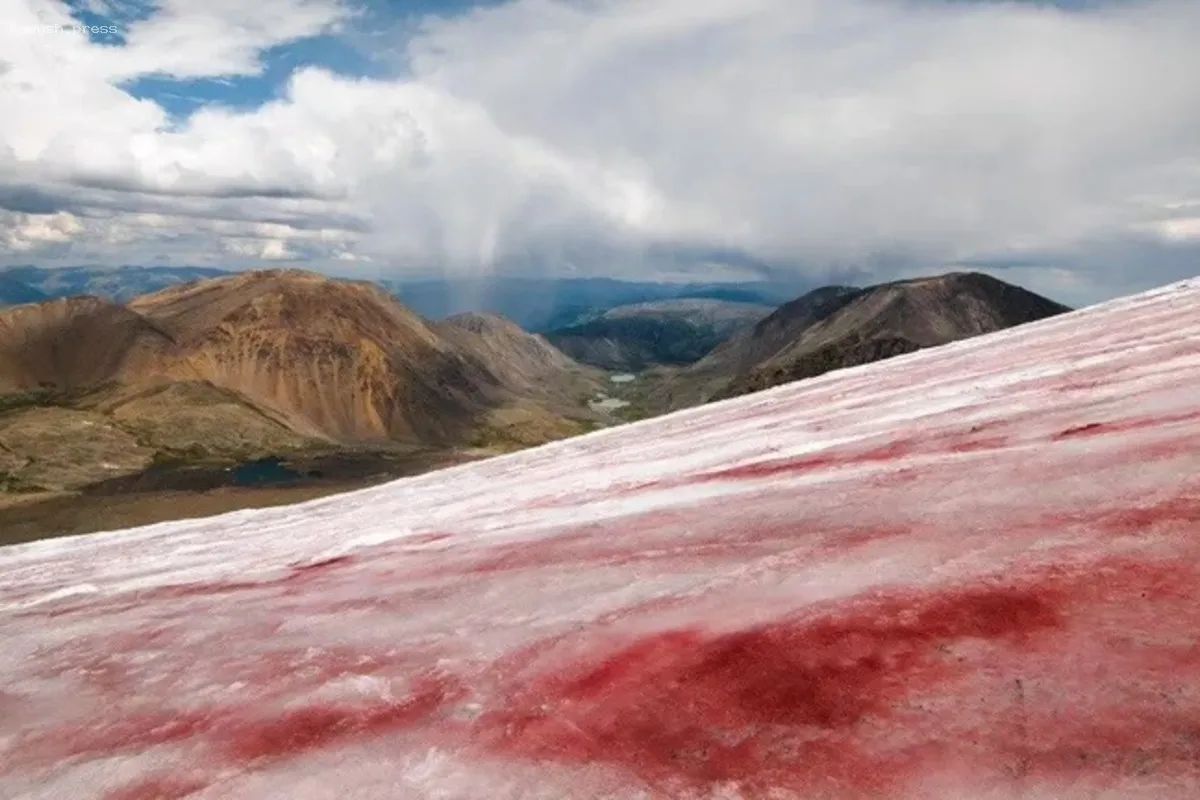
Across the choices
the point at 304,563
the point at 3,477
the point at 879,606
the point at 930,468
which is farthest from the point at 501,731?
the point at 3,477

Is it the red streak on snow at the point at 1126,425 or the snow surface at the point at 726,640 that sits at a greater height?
the red streak on snow at the point at 1126,425

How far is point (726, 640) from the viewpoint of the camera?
19.2 feet

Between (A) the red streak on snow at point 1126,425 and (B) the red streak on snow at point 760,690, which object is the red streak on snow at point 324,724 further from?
(A) the red streak on snow at point 1126,425

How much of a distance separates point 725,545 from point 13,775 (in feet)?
17.7

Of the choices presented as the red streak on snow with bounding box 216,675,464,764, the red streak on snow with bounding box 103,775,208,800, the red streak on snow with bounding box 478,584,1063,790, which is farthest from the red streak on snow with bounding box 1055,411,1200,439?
the red streak on snow with bounding box 103,775,208,800

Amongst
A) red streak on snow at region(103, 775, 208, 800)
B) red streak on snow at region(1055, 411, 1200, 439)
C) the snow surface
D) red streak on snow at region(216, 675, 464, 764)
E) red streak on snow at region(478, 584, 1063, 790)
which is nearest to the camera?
the snow surface

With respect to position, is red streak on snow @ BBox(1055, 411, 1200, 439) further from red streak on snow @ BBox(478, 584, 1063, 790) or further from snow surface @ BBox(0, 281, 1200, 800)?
red streak on snow @ BBox(478, 584, 1063, 790)

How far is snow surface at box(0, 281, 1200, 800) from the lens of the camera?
14.9 feet

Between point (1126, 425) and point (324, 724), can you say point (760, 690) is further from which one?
point (1126, 425)

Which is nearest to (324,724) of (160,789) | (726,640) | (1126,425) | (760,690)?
(160,789)

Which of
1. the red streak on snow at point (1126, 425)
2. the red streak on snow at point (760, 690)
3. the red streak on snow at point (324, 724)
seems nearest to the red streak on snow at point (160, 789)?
the red streak on snow at point (324, 724)

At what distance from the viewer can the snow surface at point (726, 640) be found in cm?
453

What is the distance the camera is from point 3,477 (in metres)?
150

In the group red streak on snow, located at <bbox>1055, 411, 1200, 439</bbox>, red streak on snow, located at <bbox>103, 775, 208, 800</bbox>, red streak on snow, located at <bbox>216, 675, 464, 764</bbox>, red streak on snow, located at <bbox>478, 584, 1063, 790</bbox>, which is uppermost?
red streak on snow, located at <bbox>1055, 411, 1200, 439</bbox>
